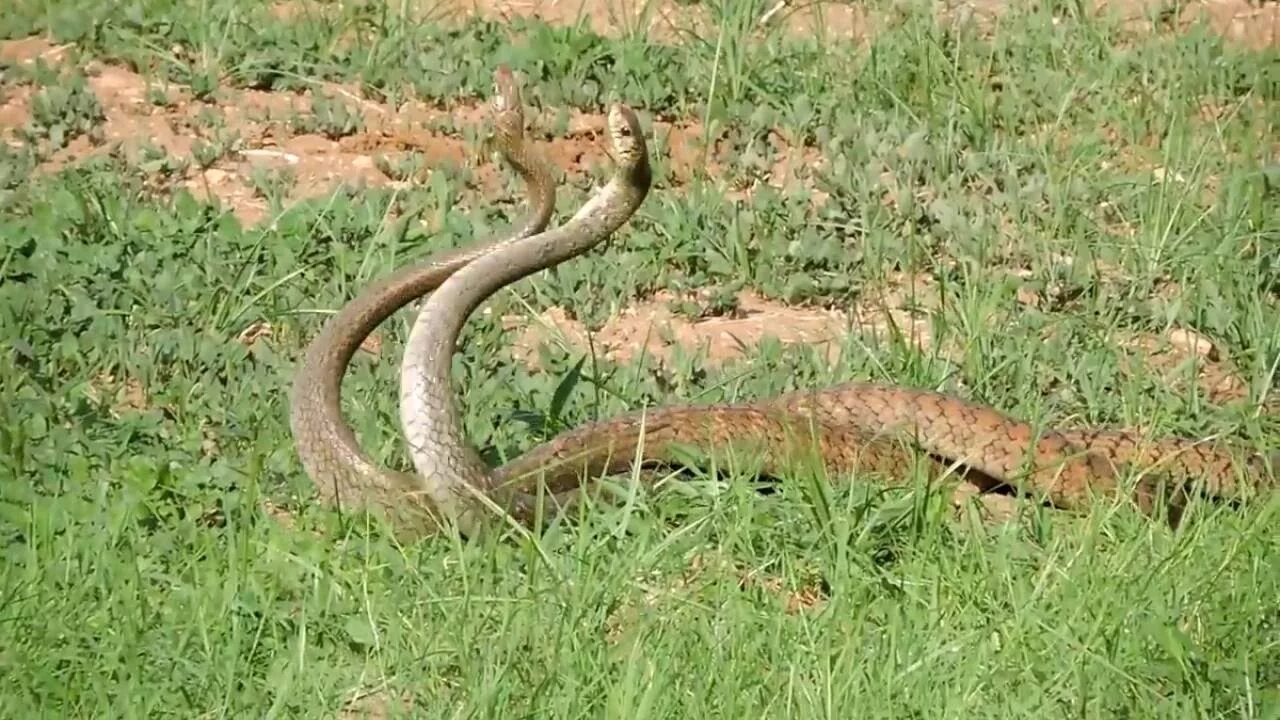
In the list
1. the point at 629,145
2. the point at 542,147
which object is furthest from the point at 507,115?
the point at 542,147

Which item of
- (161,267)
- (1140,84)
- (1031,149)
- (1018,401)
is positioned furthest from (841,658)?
(1140,84)

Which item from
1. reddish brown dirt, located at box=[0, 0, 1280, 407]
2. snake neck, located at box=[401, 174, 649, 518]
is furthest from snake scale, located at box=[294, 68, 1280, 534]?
reddish brown dirt, located at box=[0, 0, 1280, 407]

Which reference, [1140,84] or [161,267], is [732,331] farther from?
[1140,84]

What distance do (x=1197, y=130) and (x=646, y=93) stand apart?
1.86 m

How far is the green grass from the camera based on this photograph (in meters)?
4.33

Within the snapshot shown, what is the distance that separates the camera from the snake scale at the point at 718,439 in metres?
4.80

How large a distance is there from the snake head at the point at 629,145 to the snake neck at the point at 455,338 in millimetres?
13

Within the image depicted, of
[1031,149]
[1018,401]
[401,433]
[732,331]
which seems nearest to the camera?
[401,433]

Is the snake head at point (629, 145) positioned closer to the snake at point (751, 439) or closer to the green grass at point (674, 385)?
the snake at point (751, 439)

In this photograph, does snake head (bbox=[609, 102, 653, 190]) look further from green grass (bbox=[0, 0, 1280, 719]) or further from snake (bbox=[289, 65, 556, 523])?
green grass (bbox=[0, 0, 1280, 719])

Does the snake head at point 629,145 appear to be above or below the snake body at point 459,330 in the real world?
above

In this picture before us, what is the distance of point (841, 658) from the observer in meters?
4.37

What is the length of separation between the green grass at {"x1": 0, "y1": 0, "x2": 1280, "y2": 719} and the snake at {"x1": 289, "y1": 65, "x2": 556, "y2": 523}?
0.11m

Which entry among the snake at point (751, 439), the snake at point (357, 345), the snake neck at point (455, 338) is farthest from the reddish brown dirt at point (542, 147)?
the snake neck at point (455, 338)
